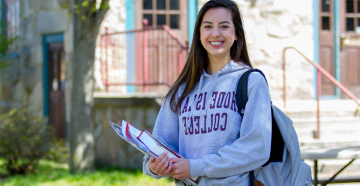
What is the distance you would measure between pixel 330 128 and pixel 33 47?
5951mm

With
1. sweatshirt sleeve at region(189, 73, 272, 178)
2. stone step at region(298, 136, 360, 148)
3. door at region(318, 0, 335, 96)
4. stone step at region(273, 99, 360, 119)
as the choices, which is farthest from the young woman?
door at region(318, 0, 335, 96)

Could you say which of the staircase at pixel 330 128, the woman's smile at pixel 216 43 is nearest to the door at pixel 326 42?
the staircase at pixel 330 128

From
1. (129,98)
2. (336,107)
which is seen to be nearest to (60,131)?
(129,98)

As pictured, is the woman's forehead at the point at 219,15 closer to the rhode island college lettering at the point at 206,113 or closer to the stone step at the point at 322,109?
the rhode island college lettering at the point at 206,113

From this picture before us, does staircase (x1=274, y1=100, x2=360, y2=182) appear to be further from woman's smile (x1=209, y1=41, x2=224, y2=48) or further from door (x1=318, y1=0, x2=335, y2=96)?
woman's smile (x1=209, y1=41, x2=224, y2=48)

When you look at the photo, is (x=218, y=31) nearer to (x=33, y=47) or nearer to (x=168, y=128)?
(x=168, y=128)

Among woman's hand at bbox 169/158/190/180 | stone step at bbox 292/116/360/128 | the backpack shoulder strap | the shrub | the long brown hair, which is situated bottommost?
the shrub

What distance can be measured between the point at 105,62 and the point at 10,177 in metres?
2.36

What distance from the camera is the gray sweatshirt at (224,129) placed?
4.82 feet

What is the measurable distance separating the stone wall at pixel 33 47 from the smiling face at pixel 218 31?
5.78 m

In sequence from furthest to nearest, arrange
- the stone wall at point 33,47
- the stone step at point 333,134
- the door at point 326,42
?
1. the door at point 326,42
2. the stone wall at point 33,47
3. the stone step at point 333,134

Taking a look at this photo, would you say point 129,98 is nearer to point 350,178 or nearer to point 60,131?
point 60,131

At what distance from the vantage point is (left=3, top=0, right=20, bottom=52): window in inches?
328

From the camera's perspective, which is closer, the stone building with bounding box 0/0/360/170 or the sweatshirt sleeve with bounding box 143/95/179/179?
the sweatshirt sleeve with bounding box 143/95/179/179
